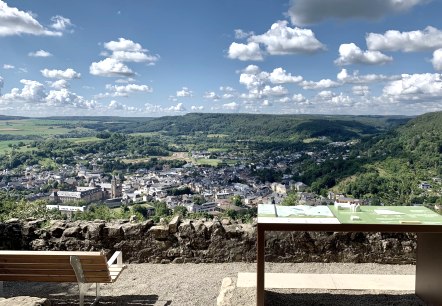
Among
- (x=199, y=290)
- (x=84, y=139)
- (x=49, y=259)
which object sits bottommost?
(x=84, y=139)

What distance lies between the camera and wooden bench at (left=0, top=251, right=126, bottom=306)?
4.16m

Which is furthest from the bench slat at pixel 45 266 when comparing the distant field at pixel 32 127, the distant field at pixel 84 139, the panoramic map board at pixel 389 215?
the distant field at pixel 32 127

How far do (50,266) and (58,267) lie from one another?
83mm

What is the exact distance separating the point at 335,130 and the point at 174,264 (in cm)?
5036

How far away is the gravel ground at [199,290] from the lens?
4480 millimetres

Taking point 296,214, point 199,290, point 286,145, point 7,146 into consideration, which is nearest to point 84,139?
point 7,146

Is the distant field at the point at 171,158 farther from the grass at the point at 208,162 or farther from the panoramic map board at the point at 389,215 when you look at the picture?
the panoramic map board at the point at 389,215

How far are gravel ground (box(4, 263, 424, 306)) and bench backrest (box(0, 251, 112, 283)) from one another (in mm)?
523

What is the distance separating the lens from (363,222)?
380 centimetres

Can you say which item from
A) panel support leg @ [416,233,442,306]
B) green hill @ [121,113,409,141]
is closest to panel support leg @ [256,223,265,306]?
panel support leg @ [416,233,442,306]

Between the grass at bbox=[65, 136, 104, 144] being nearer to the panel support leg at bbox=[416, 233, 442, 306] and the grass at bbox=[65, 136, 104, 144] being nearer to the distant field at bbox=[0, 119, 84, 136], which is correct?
the distant field at bbox=[0, 119, 84, 136]

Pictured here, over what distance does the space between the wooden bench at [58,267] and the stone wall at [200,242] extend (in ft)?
5.67

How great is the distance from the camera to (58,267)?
14.2ft

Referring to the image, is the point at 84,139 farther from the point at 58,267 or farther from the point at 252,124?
the point at 58,267
